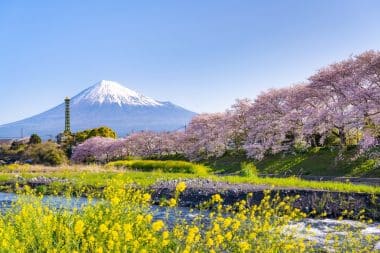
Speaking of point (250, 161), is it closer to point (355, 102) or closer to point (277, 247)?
point (355, 102)

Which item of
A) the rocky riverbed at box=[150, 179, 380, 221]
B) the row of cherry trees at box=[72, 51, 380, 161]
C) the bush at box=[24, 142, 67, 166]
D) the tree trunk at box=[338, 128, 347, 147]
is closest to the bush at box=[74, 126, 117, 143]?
the row of cherry trees at box=[72, 51, 380, 161]

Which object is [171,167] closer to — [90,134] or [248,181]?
[248,181]

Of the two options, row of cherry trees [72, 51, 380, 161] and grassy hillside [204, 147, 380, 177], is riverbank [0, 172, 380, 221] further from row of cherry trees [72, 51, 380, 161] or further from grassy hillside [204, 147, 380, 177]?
row of cherry trees [72, 51, 380, 161]

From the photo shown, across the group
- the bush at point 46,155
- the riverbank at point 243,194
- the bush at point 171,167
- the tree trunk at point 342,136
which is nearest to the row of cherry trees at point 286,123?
the tree trunk at point 342,136

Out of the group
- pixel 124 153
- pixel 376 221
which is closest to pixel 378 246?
pixel 376 221

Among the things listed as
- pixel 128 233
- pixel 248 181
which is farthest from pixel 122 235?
pixel 248 181

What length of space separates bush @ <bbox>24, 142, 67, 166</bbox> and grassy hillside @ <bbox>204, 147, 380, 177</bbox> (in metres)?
16.6

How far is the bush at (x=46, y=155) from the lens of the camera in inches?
1914

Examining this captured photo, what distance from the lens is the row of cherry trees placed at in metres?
32.5

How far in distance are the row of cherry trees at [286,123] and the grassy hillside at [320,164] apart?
3.30 ft

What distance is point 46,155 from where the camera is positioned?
161 ft

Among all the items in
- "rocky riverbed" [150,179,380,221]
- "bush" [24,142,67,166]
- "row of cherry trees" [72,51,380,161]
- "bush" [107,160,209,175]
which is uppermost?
"row of cherry trees" [72,51,380,161]

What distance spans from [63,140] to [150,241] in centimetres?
6250

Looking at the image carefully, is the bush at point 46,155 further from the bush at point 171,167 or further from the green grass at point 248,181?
the green grass at point 248,181
